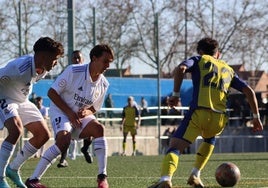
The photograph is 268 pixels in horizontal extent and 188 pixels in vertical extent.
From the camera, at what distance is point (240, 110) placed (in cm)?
3553

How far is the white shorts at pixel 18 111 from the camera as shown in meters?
10.4

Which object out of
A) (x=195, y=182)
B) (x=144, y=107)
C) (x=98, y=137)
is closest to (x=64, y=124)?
(x=98, y=137)

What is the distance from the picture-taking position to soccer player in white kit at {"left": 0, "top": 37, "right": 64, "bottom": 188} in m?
10.3

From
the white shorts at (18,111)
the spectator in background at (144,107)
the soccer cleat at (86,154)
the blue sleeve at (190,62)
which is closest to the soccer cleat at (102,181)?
the white shorts at (18,111)

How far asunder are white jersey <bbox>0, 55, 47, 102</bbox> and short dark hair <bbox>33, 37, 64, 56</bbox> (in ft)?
0.50

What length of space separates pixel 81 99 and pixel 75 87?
0.54ft

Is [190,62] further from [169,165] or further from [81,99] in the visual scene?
[81,99]

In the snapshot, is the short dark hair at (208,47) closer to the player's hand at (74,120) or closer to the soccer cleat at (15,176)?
the player's hand at (74,120)

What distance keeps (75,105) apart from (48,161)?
78 cm

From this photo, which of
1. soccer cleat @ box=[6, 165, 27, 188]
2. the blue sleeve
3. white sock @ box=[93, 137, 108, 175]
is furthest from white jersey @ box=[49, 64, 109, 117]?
the blue sleeve

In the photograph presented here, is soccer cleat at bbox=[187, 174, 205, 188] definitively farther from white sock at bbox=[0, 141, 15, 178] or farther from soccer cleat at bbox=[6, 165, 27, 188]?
white sock at bbox=[0, 141, 15, 178]

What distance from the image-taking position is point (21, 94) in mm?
10656

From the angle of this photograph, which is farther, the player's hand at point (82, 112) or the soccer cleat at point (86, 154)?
the soccer cleat at point (86, 154)

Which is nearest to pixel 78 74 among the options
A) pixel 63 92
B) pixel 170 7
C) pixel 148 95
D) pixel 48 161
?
pixel 63 92
